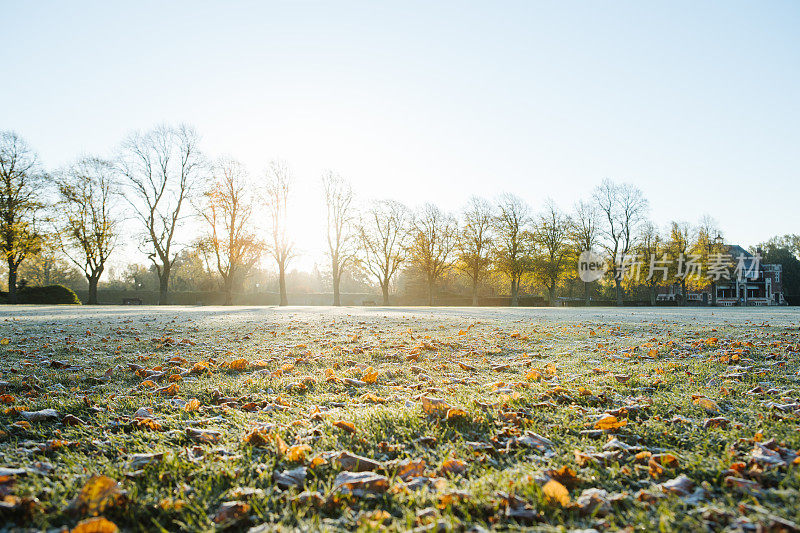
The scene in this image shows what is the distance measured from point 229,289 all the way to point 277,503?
36.8 m

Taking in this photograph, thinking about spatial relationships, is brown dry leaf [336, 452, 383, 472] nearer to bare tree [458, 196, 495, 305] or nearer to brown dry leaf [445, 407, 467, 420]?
brown dry leaf [445, 407, 467, 420]

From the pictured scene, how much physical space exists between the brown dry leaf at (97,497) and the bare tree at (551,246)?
149ft

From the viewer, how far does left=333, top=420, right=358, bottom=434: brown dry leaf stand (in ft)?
8.18

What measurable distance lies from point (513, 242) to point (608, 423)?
4355cm

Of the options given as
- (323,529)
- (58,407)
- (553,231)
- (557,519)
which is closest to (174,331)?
(58,407)

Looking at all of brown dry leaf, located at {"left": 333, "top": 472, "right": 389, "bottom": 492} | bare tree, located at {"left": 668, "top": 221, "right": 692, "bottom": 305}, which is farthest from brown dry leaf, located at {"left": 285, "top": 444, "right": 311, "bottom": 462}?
bare tree, located at {"left": 668, "top": 221, "right": 692, "bottom": 305}

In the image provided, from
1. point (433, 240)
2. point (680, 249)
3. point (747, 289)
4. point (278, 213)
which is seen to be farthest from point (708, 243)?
point (278, 213)

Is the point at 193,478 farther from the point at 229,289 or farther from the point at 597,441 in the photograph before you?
the point at 229,289

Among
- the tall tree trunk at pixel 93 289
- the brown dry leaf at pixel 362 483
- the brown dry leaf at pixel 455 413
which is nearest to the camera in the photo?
the brown dry leaf at pixel 362 483

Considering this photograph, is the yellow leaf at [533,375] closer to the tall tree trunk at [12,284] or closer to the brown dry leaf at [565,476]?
the brown dry leaf at [565,476]

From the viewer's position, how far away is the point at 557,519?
1.60m

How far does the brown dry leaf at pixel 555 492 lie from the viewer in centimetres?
170

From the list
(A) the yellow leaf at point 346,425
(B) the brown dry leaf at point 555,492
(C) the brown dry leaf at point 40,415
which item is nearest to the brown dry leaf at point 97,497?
(A) the yellow leaf at point 346,425

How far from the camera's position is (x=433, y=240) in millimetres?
44844
